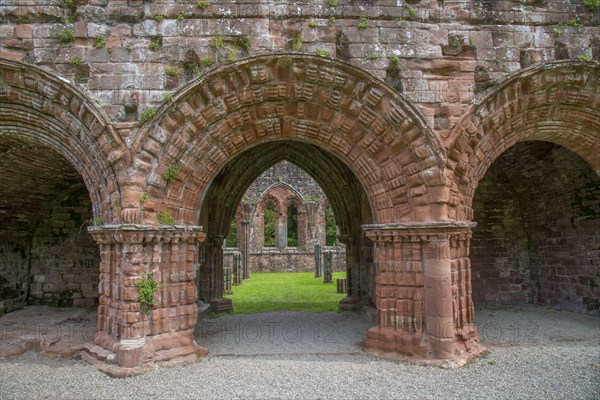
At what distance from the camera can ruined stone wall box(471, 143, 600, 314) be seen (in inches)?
332

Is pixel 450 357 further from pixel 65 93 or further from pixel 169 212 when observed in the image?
pixel 65 93

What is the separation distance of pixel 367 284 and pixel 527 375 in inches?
180

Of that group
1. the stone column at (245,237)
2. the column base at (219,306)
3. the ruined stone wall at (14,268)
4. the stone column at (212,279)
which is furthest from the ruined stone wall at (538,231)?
the stone column at (245,237)

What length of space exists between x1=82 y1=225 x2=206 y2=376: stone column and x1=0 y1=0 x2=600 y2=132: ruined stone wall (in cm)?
166

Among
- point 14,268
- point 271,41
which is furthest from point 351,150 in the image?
point 14,268

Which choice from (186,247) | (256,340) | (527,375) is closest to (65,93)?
(186,247)

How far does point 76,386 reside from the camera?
4.95m

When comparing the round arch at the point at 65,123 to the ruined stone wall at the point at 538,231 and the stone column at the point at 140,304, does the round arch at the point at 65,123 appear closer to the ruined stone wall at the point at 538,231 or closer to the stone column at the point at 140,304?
the stone column at the point at 140,304

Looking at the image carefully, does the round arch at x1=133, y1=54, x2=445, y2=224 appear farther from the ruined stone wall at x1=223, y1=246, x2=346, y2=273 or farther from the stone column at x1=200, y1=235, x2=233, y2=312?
the ruined stone wall at x1=223, y1=246, x2=346, y2=273

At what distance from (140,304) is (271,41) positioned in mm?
3836

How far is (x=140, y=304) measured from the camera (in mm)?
5539

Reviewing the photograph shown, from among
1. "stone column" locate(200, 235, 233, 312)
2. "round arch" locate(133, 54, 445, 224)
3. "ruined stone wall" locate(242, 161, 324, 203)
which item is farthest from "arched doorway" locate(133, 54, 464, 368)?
"ruined stone wall" locate(242, 161, 324, 203)

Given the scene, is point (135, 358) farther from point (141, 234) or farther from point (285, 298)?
point (285, 298)

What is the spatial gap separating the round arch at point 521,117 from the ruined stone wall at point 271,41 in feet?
0.75
